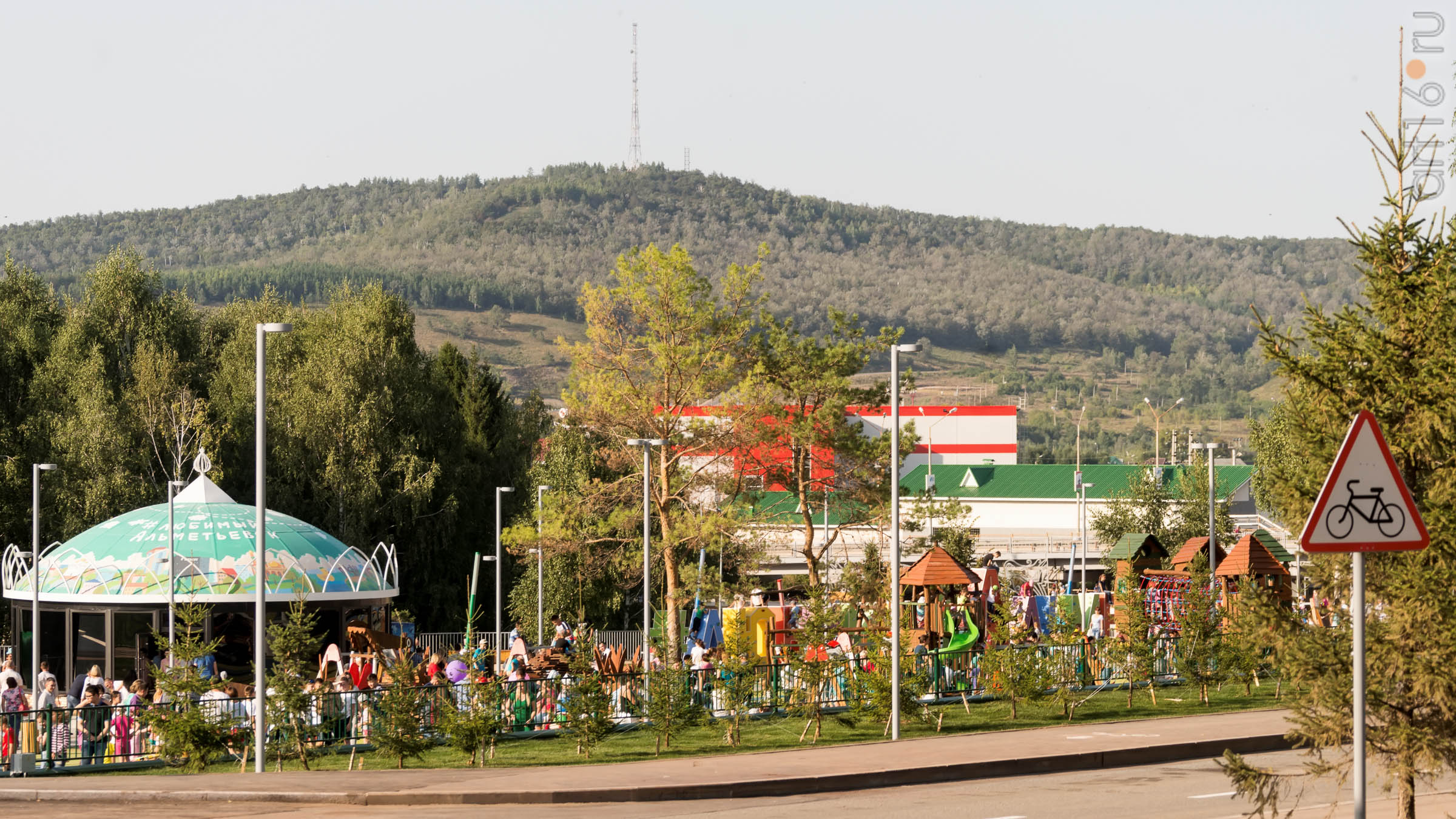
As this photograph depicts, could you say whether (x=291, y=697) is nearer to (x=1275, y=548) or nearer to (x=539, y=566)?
(x=539, y=566)

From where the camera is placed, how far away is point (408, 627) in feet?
158

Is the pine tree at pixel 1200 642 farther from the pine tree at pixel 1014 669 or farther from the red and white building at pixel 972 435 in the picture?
the red and white building at pixel 972 435

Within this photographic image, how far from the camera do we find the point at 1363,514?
827 centimetres

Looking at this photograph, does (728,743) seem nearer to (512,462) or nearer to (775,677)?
(775,677)

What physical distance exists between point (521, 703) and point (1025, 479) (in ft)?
308

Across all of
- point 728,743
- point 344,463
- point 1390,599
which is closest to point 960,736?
point 728,743

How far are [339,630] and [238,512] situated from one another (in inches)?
194

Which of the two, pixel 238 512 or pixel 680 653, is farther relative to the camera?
pixel 238 512

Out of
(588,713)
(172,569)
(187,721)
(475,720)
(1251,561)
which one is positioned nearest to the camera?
(475,720)

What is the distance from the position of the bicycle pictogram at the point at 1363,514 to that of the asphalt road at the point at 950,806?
7.12 meters

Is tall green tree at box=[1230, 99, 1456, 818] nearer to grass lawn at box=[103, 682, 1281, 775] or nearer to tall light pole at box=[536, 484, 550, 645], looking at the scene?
grass lawn at box=[103, 682, 1281, 775]

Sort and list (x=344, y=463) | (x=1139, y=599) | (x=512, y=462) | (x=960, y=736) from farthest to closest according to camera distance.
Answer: (x=512, y=462), (x=344, y=463), (x=1139, y=599), (x=960, y=736)

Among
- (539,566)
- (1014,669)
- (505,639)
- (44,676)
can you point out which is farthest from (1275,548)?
(44,676)

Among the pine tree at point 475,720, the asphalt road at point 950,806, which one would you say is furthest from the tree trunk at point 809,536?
the asphalt road at point 950,806
